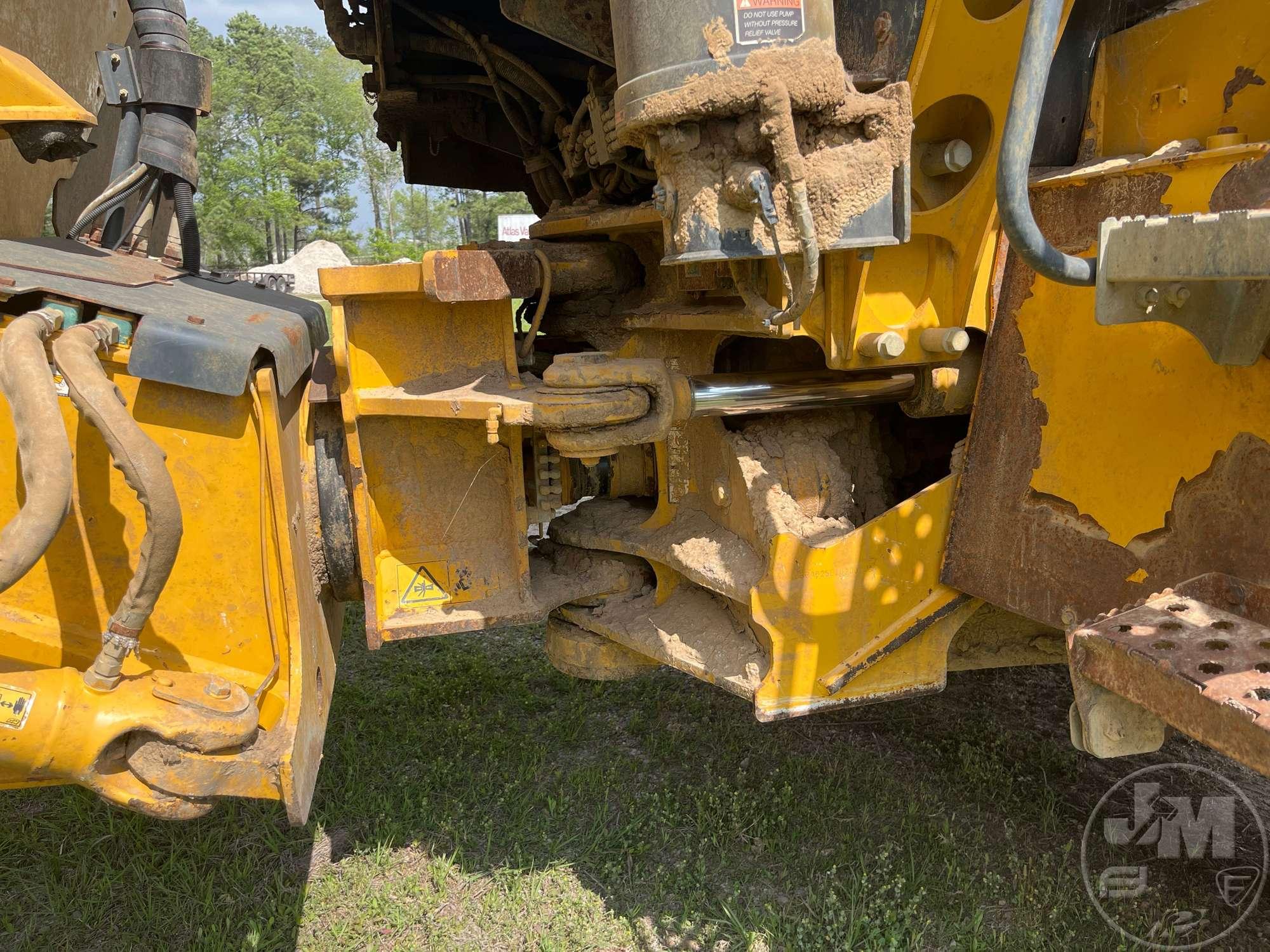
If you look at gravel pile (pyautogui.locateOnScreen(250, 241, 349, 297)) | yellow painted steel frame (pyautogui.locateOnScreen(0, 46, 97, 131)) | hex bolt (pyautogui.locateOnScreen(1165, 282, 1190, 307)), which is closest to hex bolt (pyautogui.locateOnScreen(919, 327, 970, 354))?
hex bolt (pyautogui.locateOnScreen(1165, 282, 1190, 307))

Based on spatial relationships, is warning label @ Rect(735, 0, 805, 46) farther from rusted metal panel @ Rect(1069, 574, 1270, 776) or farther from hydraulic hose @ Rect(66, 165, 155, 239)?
hydraulic hose @ Rect(66, 165, 155, 239)

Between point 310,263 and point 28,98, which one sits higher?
point 310,263

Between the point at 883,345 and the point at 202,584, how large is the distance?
1415mm

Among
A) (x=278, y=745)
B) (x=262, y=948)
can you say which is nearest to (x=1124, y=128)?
(x=278, y=745)

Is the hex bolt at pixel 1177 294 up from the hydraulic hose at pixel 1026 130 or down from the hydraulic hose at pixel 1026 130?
down

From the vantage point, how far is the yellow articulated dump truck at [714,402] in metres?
1.49

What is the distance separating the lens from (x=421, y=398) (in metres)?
2.30

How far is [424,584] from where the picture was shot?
2.54 m

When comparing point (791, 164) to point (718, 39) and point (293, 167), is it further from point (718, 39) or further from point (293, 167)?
point (293, 167)

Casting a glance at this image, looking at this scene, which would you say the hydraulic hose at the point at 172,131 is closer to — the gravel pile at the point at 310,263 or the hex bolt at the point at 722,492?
the hex bolt at the point at 722,492

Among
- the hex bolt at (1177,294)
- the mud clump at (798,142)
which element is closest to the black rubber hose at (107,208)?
the mud clump at (798,142)

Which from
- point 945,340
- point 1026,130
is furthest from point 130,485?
point 945,340

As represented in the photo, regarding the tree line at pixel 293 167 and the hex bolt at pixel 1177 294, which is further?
the tree line at pixel 293 167

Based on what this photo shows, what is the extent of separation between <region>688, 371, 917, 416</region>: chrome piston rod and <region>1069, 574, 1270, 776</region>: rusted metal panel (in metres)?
0.89
